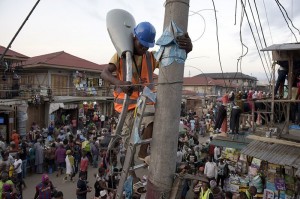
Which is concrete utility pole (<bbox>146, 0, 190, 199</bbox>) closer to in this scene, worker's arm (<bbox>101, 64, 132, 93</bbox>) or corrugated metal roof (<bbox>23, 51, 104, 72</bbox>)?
worker's arm (<bbox>101, 64, 132, 93</bbox>)

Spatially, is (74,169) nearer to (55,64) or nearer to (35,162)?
(35,162)

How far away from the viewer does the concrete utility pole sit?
2381mm

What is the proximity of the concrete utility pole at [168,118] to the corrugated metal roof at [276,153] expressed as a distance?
15.3 ft

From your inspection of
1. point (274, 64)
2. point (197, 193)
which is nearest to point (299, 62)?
point (274, 64)

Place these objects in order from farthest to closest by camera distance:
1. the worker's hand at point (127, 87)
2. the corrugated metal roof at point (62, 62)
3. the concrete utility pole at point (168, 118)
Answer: the corrugated metal roof at point (62, 62), the worker's hand at point (127, 87), the concrete utility pole at point (168, 118)

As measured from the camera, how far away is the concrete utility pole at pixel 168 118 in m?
2.38

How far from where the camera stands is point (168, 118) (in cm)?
238

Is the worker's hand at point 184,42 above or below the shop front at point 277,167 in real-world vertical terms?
above

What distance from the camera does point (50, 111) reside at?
19.5m

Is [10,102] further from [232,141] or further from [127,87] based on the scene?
[127,87]

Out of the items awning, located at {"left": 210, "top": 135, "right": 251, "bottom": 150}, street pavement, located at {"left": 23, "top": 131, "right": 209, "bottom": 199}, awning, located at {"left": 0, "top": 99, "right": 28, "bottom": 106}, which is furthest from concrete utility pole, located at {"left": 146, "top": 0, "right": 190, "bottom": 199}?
awning, located at {"left": 0, "top": 99, "right": 28, "bottom": 106}

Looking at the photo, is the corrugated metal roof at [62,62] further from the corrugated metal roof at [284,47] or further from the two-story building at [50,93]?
the corrugated metal roof at [284,47]

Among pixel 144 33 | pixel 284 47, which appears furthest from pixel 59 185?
pixel 144 33

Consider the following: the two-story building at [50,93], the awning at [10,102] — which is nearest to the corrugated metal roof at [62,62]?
the two-story building at [50,93]
